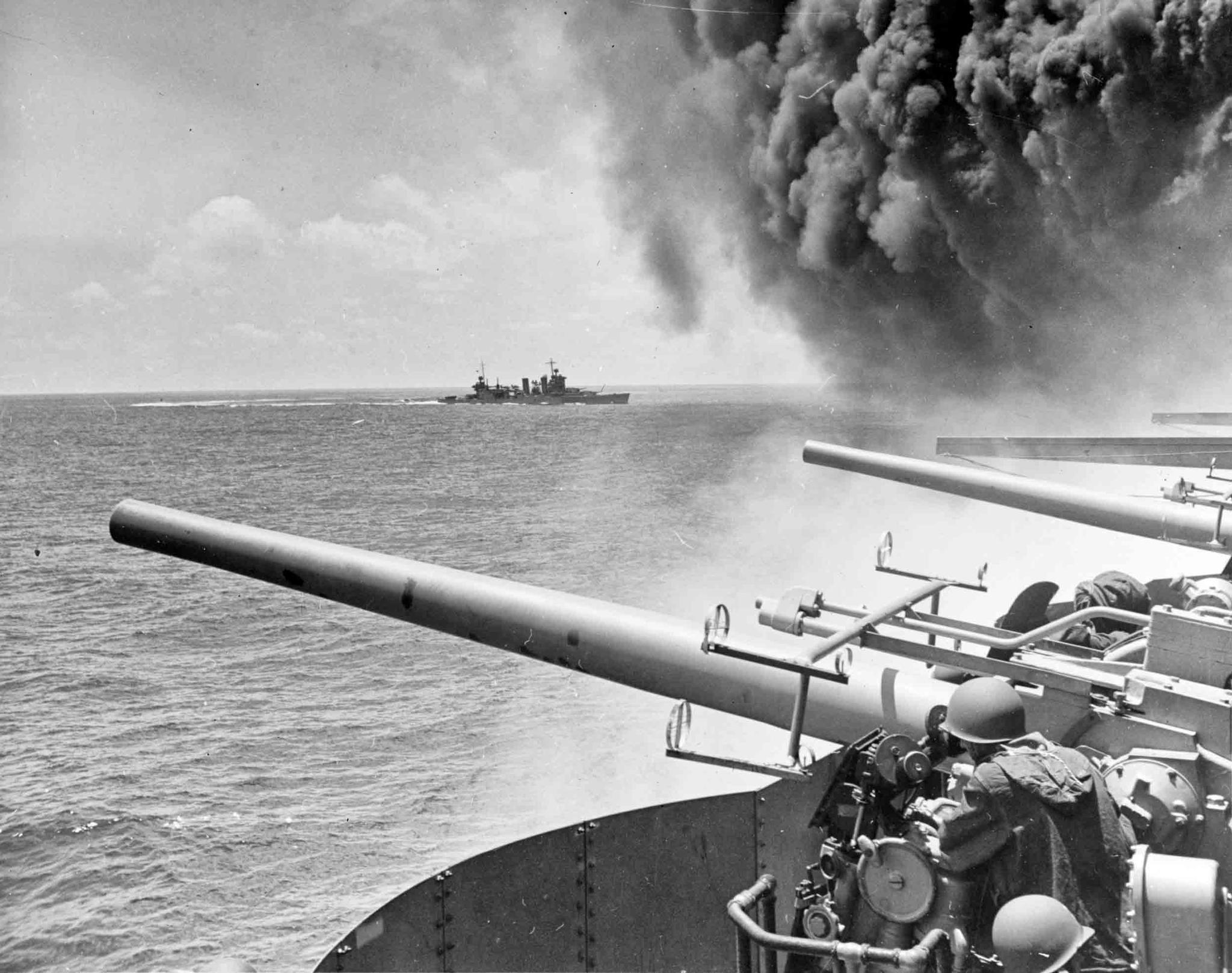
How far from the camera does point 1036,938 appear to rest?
2.94 meters

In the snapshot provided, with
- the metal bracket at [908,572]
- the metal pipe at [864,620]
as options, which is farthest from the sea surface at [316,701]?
the metal bracket at [908,572]

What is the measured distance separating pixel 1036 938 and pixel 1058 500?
725cm

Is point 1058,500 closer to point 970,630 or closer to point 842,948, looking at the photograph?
point 970,630

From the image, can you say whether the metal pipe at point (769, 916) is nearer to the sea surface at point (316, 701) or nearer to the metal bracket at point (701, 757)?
the metal bracket at point (701, 757)

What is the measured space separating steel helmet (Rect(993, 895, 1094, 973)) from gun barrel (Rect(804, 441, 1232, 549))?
6.78 metres

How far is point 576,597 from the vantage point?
18.9 feet

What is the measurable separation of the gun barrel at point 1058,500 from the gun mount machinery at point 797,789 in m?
2.26

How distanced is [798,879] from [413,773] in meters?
13.7

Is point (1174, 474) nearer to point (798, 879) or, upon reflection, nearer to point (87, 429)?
point (798, 879)

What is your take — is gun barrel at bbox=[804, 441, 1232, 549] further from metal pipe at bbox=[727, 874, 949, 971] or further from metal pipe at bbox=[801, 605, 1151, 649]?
metal pipe at bbox=[727, 874, 949, 971]

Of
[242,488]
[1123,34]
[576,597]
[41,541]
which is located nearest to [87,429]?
[242,488]

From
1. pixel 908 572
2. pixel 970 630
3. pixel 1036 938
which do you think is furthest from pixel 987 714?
pixel 908 572

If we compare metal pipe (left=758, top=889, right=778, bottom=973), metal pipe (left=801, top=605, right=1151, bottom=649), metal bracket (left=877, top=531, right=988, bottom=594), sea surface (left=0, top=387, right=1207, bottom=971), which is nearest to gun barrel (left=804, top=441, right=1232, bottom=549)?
metal pipe (left=801, top=605, right=1151, bottom=649)

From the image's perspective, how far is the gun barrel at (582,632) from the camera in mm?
5137
